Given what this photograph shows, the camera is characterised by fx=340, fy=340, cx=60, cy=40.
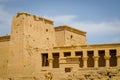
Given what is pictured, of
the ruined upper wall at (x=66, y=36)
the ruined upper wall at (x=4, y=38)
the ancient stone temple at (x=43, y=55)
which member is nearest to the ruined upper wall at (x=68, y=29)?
the ruined upper wall at (x=66, y=36)

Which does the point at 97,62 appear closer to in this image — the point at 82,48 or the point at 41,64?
the point at 82,48

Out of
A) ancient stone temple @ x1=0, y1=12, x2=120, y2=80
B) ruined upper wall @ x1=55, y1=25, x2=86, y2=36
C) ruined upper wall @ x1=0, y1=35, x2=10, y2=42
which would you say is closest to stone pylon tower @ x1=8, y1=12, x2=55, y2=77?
ancient stone temple @ x1=0, y1=12, x2=120, y2=80

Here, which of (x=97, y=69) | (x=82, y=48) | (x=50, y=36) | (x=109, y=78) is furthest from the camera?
(x=50, y=36)

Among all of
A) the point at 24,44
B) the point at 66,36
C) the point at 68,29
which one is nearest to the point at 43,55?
the point at 24,44

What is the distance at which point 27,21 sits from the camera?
37281 millimetres

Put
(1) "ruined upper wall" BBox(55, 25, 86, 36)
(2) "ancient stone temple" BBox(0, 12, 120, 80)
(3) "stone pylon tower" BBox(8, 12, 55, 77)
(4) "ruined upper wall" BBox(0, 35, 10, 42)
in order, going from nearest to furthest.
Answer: (2) "ancient stone temple" BBox(0, 12, 120, 80), (3) "stone pylon tower" BBox(8, 12, 55, 77), (4) "ruined upper wall" BBox(0, 35, 10, 42), (1) "ruined upper wall" BBox(55, 25, 86, 36)

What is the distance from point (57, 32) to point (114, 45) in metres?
8.65

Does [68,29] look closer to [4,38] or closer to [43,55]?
[43,55]

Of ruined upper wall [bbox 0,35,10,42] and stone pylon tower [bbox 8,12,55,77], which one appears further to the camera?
ruined upper wall [bbox 0,35,10,42]

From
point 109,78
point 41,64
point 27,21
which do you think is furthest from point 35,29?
point 109,78

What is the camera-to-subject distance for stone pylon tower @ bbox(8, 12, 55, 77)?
36750 mm

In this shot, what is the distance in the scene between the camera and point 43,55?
39469mm

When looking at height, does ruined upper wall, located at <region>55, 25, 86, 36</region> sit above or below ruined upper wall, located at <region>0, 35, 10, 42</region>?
above

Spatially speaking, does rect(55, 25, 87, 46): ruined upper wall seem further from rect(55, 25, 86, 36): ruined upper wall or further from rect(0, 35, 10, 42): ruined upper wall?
rect(0, 35, 10, 42): ruined upper wall
